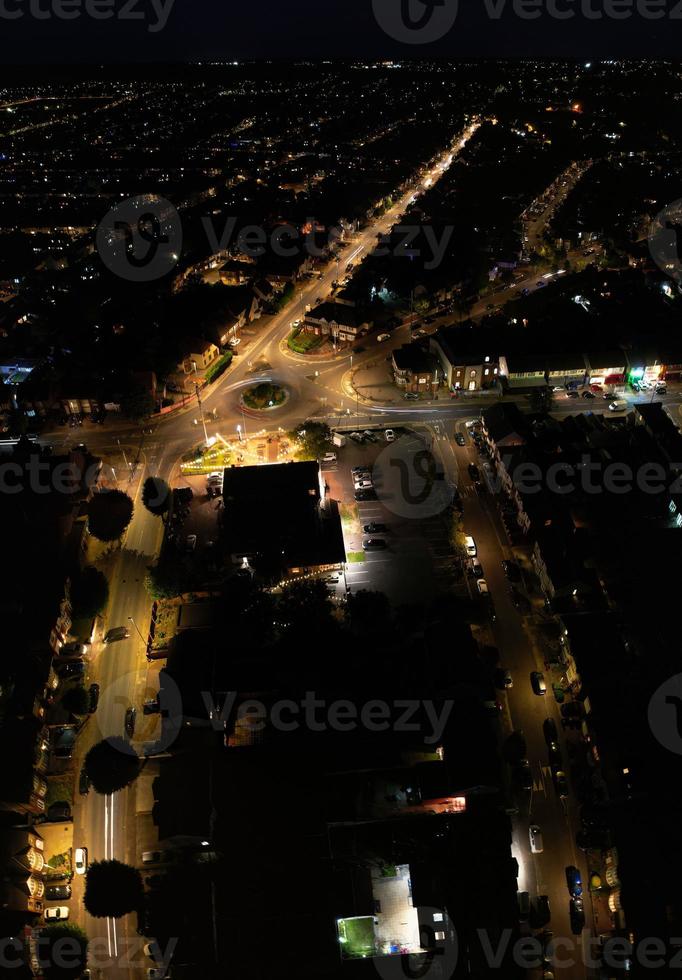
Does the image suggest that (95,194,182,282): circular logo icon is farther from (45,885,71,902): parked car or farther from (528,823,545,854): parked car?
(528,823,545,854): parked car

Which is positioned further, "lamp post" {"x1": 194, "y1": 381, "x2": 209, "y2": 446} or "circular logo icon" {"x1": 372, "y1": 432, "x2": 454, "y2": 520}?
"lamp post" {"x1": 194, "y1": 381, "x2": 209, "y2": 446}

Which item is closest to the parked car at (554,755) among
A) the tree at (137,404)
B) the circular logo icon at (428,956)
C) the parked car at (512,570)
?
the circular logo icon at (428,956)

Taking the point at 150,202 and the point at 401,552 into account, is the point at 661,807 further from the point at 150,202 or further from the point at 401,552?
the point at 150,202

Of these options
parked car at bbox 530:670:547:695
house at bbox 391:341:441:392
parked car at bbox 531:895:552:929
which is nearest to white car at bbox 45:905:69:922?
parked car at bbox 531:895:552:929

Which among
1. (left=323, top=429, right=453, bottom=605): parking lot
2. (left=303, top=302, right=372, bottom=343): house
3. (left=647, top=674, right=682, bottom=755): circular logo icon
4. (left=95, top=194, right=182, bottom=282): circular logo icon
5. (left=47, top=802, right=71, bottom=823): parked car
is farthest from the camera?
(left=95, top=194, right=182, bottom=282): circular logo icon

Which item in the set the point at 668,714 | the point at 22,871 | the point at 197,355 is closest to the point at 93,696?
the point at 22,871

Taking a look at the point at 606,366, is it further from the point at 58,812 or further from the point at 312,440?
the point at 58,812
